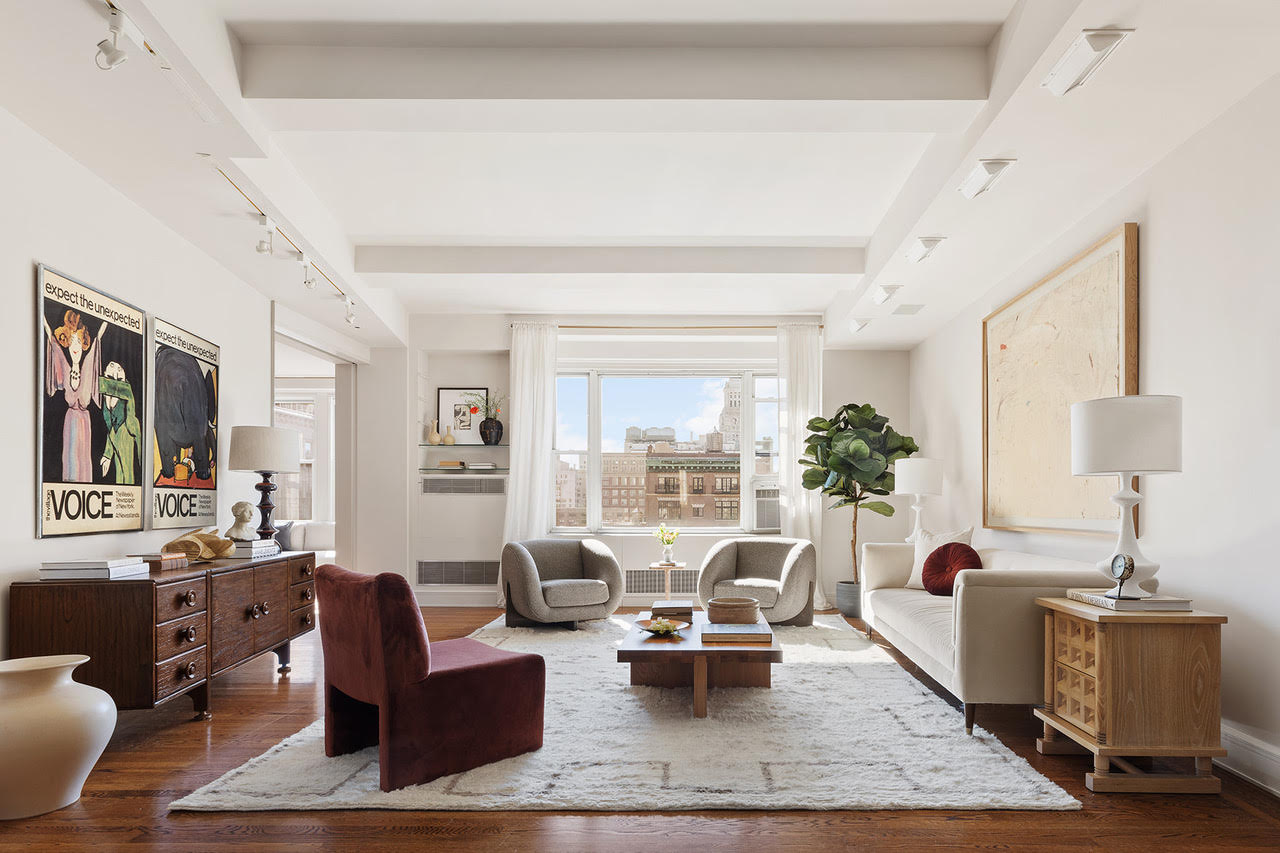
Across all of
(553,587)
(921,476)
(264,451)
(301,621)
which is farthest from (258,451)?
(921,476)

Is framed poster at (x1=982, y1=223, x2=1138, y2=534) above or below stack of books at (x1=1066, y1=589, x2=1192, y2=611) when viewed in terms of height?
above

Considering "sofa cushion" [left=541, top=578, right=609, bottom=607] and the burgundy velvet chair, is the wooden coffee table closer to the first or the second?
the burgundy velvet chair

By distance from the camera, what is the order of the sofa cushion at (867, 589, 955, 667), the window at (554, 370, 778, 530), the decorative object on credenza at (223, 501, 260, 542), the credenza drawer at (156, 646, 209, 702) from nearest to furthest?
the credenza drawer at (156, 646, 209, 702) < the sofa cushion at (867, 589, 955, 667) < the decorative object on credenza at (223, 501, 260, 542) < the window at (554, 370, 778, 530)

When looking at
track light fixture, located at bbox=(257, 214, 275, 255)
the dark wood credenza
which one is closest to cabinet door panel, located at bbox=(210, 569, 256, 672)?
the dark wood credenza

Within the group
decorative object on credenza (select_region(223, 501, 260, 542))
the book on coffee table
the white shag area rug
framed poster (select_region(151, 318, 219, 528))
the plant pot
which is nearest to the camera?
the white shag area rug

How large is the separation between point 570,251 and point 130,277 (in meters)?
2.79

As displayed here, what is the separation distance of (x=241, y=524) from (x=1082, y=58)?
4.43 m

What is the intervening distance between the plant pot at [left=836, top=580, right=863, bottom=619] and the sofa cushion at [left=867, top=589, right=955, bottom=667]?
1226mm

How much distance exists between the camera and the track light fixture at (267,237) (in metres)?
4.25

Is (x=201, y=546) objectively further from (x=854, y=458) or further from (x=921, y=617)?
(x=854, y=458)

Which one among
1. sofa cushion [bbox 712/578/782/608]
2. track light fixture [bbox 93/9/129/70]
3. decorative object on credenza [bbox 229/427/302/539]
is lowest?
sofa cushion [bbox 712/578/782/608]

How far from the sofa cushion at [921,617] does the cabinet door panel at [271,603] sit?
332 centimetres

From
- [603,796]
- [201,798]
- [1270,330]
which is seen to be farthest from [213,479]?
[1270,330]

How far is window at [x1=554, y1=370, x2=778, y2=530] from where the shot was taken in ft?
26.8
